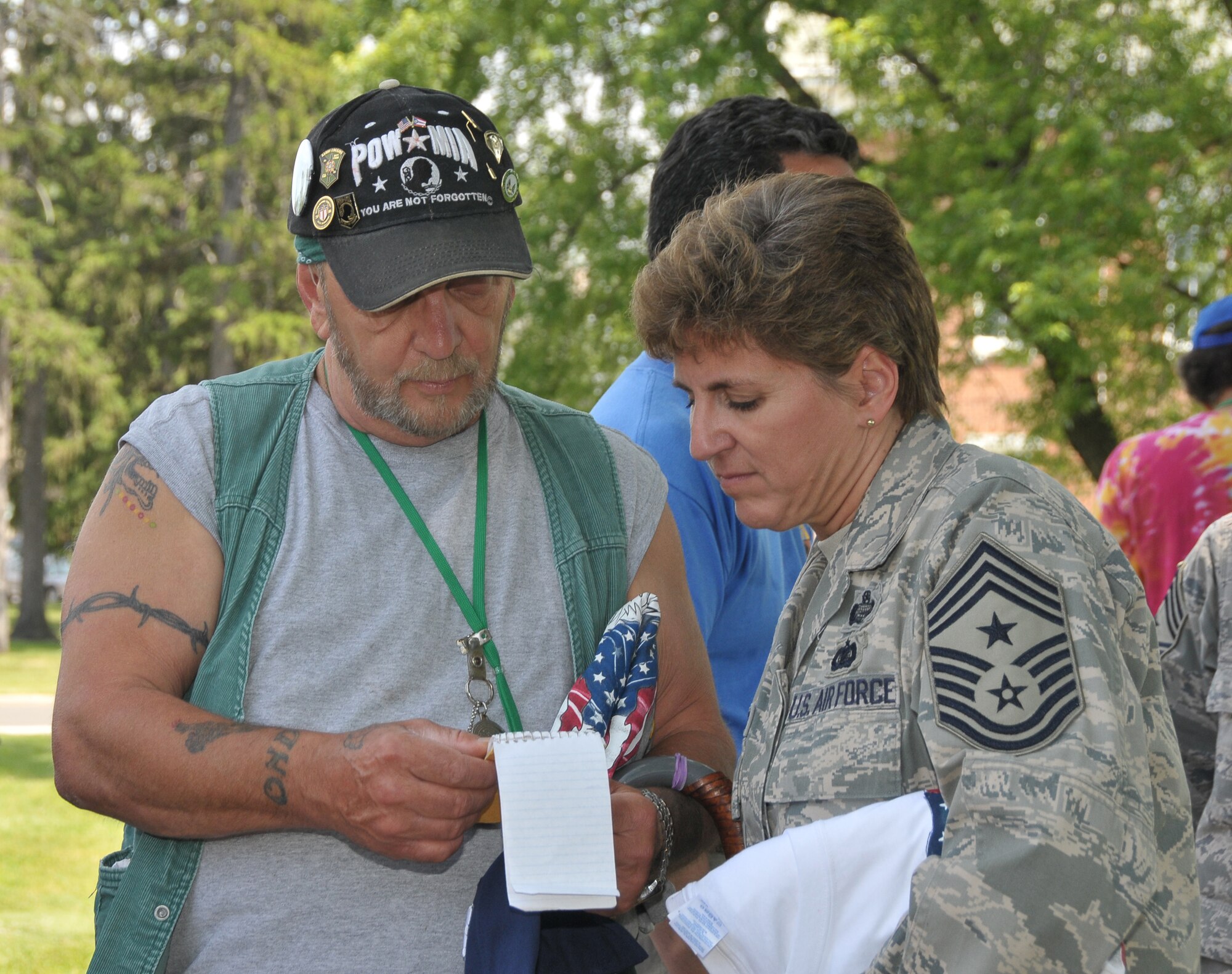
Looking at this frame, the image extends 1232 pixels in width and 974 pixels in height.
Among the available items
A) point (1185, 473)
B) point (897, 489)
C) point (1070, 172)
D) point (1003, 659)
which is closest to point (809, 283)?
Answer: point (897, 489)

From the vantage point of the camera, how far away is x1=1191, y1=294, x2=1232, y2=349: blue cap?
412cm

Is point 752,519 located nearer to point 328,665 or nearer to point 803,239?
point 803,239

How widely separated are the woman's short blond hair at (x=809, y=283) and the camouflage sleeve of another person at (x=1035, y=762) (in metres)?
0.40

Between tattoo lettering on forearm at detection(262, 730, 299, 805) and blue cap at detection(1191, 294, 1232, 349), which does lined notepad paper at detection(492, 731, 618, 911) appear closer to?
tattoo lettering on forearm at detection(262, 730, 299, 805)

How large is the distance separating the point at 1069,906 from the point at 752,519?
2.88 ft

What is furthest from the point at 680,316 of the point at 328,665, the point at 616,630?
the point at 328,665

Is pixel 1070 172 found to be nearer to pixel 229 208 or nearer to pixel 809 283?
pixel 809 283

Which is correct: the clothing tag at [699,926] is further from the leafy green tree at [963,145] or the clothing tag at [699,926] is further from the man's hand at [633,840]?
the leafy green tree at [963,145]

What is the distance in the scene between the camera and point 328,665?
2.15m

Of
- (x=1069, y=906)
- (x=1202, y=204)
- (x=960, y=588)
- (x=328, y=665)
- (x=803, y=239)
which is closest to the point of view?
(x=1069, y=906)

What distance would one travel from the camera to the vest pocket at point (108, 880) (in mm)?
2081

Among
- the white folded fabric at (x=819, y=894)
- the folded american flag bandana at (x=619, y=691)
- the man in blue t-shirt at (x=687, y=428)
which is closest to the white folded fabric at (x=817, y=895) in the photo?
the white folded fabric at (x=819, y=894)

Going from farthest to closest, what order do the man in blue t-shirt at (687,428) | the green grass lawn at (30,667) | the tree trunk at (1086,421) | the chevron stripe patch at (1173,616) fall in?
the green grass lawn at (30,667)
the tree trunk at (1086,421)
the chevron stripe patch at (1173,616)
the man in blue t-shirt at (687,428)

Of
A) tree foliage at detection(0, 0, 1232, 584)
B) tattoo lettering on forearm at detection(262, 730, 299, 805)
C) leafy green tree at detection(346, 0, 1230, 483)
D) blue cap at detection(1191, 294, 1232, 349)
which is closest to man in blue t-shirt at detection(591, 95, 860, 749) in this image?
tattoo lettering on forearm at detection(262, 730, 299, 805)
